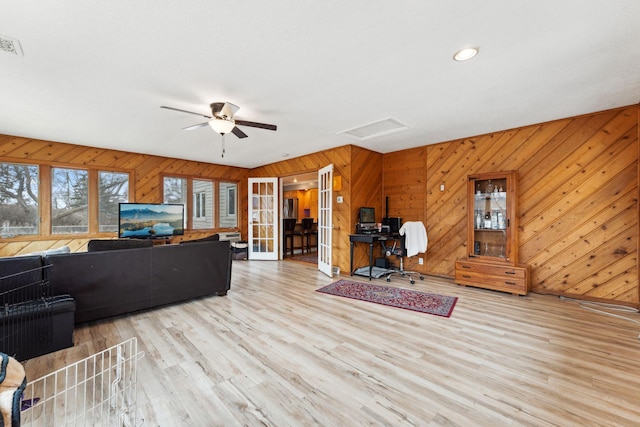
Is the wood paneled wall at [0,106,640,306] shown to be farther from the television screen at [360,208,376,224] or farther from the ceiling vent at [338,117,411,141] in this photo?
the ceiling vent at [338,117,411,141]

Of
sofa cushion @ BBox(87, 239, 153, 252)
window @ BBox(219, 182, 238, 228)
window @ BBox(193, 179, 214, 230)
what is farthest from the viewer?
window @ BBox(219, 182, 238, 228)

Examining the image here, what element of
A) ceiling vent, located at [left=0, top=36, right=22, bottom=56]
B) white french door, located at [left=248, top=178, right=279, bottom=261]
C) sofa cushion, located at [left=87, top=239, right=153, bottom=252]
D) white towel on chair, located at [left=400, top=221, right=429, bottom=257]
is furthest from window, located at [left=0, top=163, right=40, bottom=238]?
white towel on chair, located at [left=400, top=221, right=429, bottom=257]

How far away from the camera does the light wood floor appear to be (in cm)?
166

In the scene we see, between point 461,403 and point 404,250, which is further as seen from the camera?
point 404,250

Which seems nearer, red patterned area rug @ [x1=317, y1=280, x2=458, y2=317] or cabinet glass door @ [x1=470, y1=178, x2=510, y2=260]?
red patterned area rug @ [x1=317, y1=280, x2=458, y2=317]

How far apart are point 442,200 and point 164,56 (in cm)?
465

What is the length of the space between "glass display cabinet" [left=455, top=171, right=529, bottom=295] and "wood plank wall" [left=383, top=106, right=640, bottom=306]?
0.23 metres

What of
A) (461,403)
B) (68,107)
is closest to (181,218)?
(68,107)

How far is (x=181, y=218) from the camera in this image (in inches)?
244

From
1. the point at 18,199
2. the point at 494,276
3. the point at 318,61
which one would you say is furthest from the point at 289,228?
the point at 318,61

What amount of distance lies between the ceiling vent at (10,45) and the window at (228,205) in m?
5.21

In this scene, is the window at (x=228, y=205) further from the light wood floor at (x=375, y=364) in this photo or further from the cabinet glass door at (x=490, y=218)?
the cabinet glass door at (x=490, y=218)

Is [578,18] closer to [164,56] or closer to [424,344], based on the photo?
[424,344]

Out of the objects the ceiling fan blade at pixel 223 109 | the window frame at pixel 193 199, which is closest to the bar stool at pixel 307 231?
the window frame at pixel 193 199
